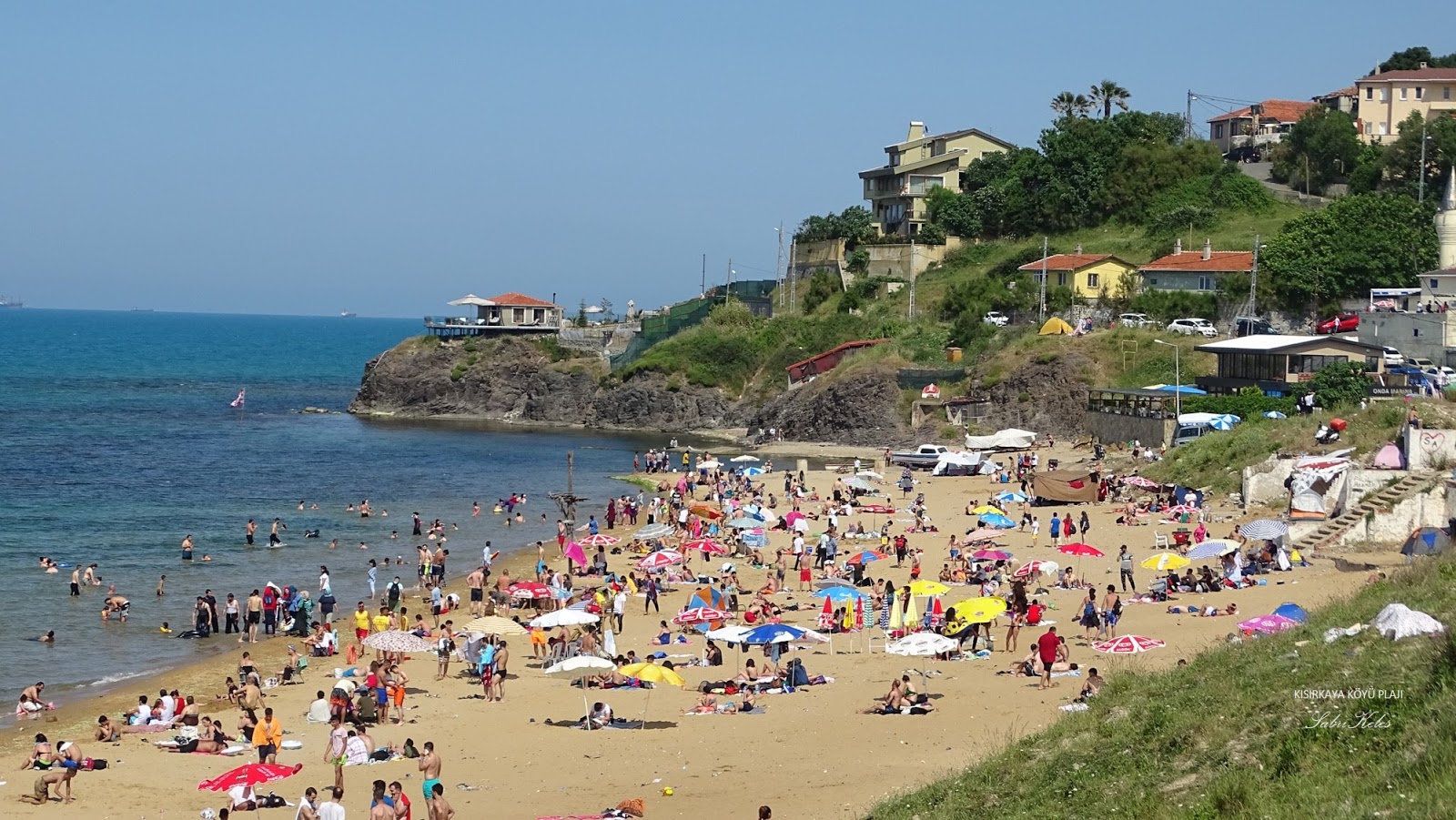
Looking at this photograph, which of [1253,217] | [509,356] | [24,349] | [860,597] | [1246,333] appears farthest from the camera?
[24,349]

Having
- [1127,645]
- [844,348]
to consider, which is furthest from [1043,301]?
[1127,645]

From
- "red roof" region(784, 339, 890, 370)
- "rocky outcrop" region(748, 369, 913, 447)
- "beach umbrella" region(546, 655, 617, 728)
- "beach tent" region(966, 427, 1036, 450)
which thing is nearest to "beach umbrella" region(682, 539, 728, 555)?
"beach umbrella" region(546, 655, 617, 728)

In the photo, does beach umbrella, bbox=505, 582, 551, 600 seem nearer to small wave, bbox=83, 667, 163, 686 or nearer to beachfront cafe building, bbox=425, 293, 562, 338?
small wave, bbox=83, 667, 163, 686

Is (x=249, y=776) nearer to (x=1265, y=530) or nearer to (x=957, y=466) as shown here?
(x=1265, y=530)

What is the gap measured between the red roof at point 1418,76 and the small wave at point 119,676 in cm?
7571

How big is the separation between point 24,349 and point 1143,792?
179 meters

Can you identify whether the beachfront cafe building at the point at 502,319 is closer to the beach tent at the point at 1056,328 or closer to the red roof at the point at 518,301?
the red roof at the point at 518,301

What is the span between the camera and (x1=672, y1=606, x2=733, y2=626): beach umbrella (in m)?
27.4

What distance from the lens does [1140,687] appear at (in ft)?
55.7

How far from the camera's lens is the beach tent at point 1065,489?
1646 inches

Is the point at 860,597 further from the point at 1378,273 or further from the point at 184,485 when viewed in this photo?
the point at 1378,273

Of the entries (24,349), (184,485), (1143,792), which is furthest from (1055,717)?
(24,349)

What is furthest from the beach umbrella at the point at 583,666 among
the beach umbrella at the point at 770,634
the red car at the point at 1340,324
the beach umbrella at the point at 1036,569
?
the red car at the point at 1340,324

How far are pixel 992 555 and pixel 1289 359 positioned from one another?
23729 millimetres
